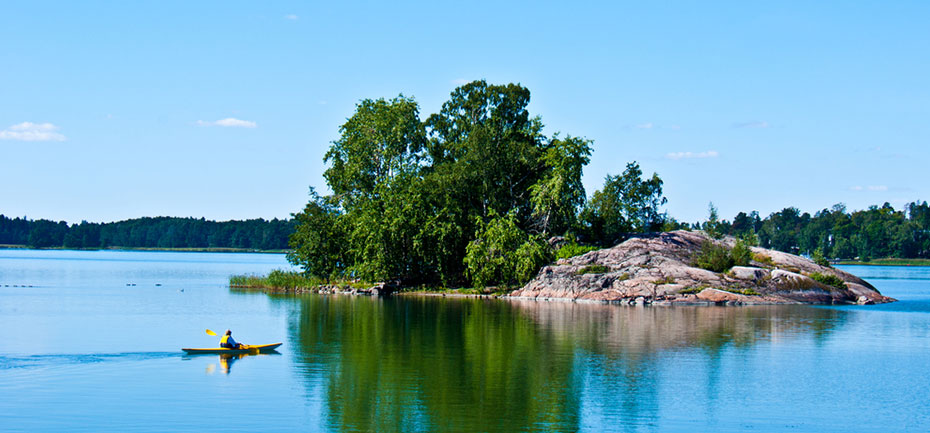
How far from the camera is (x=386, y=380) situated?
37.1 m

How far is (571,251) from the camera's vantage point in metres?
86.4

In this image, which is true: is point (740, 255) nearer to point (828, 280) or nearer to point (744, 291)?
point (744, 291)

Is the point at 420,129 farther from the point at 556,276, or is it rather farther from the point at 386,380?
the point at 386,380

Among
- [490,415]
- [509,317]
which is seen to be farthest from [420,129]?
[490,415]

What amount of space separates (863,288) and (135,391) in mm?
69960

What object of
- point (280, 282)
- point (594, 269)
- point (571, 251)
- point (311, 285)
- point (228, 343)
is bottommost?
point (228, 343)

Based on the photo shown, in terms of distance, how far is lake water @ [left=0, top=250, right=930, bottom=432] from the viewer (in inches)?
1192

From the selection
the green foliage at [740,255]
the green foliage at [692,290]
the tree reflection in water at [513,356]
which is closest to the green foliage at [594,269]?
the tree reflection in water at [513,356]

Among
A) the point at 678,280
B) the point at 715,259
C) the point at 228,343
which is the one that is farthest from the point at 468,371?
the point at 715,259

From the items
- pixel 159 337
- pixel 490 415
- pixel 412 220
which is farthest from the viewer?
pixel 412 220

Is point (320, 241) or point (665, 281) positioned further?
point (320, 241)

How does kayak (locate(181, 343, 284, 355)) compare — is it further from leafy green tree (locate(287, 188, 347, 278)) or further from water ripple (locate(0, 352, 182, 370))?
leafy green tree (locate(287, 188, 347, 278))

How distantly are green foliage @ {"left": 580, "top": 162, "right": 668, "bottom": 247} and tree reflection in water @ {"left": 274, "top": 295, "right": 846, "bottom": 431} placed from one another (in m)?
19.0

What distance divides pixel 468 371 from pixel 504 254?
→ 45.8 metres
